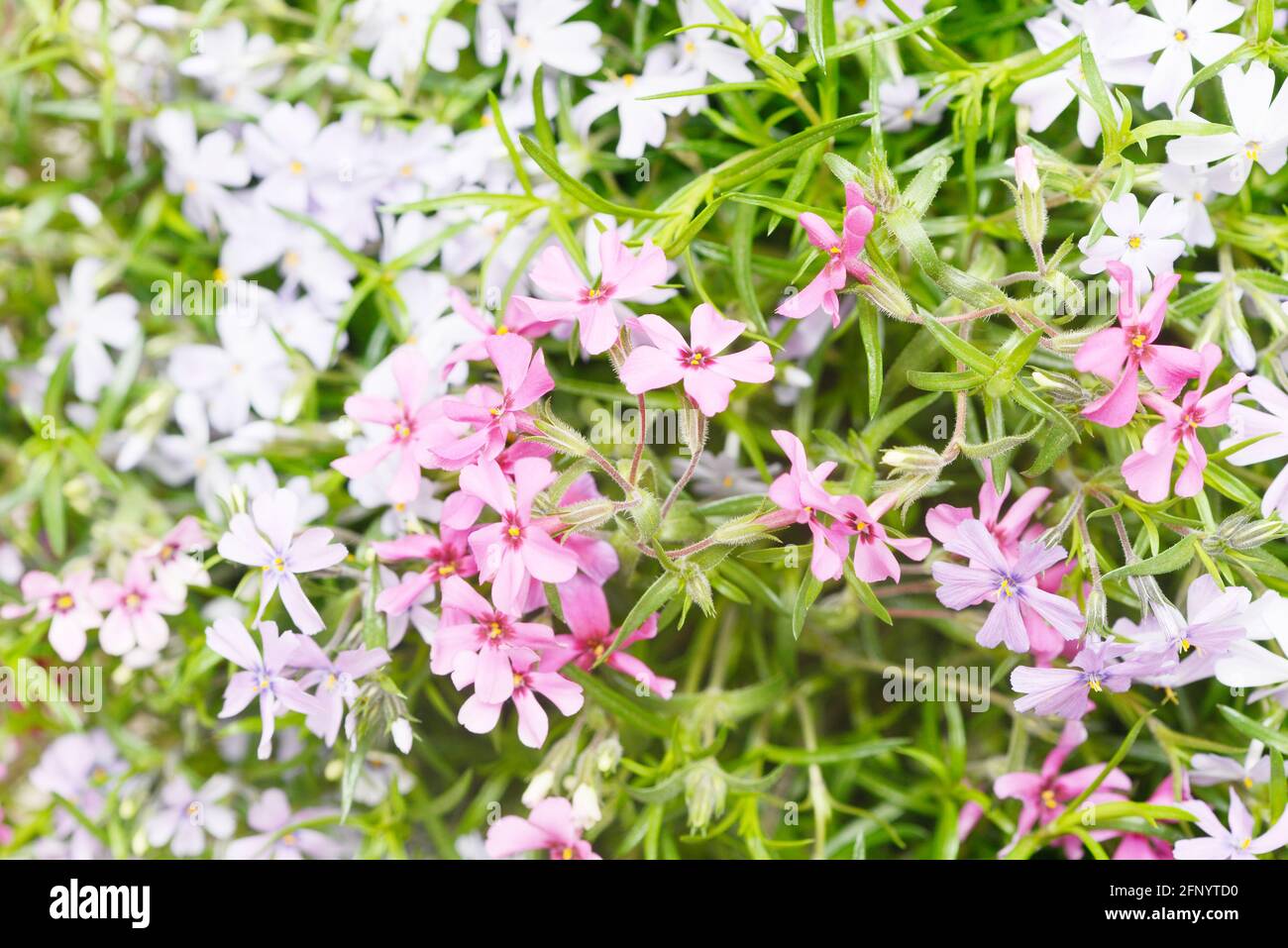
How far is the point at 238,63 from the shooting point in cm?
123

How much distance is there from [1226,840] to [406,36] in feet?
4.26

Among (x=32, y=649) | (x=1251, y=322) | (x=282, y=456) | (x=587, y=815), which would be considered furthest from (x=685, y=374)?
(x=32, y=649)

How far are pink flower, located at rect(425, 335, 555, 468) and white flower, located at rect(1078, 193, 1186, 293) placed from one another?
20.9 inches

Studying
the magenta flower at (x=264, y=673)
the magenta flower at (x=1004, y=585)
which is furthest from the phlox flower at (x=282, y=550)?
the magenta flower at (x=1004, y=585)

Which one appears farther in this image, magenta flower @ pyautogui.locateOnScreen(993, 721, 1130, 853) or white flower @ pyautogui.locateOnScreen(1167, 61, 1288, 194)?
magenta flower @ pyautogui.locateOnScreen(993, 721, 1130, 853)

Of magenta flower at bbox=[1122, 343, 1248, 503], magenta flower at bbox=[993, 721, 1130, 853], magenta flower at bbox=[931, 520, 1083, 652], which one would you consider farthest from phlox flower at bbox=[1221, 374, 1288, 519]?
magenta flower at bbox=[993, 721, 1130, 853]

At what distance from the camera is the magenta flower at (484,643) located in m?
0.89

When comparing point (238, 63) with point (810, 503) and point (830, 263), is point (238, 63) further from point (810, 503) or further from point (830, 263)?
point (810, 503)

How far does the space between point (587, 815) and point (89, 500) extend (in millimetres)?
774

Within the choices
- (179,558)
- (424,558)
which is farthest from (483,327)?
(179,558)

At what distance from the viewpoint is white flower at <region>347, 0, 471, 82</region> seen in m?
1.16

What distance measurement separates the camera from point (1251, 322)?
43.6 inches

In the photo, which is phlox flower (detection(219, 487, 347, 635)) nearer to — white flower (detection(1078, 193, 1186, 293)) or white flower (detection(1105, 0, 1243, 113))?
white flower (detection(1078, 193, 1186, 293))
